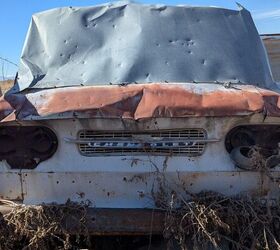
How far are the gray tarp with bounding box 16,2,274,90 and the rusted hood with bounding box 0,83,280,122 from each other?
52 centimetres

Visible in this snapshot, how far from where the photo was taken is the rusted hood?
3525mm

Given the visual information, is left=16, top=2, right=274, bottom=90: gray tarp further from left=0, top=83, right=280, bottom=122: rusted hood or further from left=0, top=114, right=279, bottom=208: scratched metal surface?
left=0, top=114, right=279, bottom=208: scratched metal surface

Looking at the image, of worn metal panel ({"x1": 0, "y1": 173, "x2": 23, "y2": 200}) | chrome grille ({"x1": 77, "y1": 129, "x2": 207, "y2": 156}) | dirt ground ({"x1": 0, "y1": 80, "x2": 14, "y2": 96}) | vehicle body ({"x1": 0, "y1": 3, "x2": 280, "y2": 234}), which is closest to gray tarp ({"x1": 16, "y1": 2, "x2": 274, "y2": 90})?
vehicle body ({"x1": 0, "y1": 3, "x2": 280, "y2": 234})

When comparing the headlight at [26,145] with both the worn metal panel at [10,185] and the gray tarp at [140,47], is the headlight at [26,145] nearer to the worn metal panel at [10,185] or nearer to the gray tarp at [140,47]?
the worn metal panel at [10,185]

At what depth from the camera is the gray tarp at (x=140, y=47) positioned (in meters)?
4.31

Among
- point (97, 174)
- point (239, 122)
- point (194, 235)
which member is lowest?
point (194, 235)

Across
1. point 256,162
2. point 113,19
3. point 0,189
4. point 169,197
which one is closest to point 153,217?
point 169,197

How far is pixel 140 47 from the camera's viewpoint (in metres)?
4.48

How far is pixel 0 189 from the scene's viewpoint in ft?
12.5

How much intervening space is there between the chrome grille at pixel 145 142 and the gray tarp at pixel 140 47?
0.63m

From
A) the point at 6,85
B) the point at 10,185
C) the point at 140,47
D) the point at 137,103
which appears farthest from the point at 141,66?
the point at 6,85

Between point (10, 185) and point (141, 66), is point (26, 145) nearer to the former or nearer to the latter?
point (10, 185)

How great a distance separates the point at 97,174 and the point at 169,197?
0.49 metres

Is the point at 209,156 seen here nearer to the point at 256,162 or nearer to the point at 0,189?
the point at 256,162
